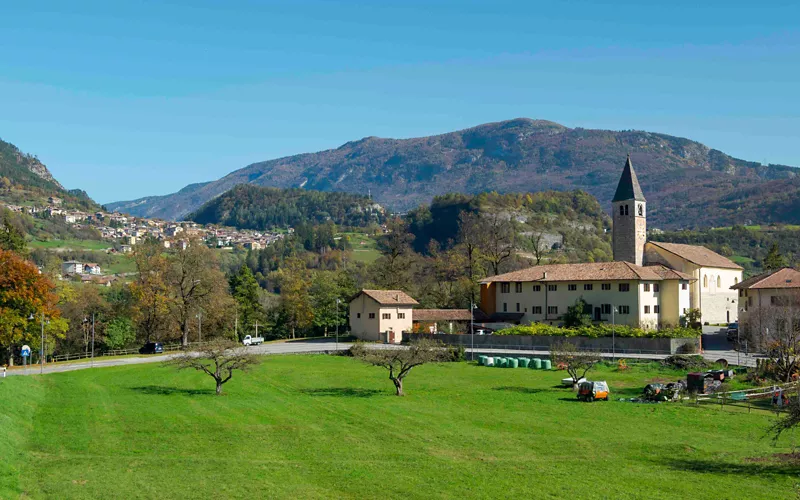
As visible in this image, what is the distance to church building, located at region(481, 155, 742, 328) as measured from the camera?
257ft

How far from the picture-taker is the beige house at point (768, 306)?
58.2m

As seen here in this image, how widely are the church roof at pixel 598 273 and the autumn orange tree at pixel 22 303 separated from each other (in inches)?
1817

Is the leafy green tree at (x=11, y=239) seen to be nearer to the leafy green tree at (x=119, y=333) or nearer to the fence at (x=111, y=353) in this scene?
the fence at (x=111, y=353)

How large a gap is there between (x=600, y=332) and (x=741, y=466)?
4110 centimetres

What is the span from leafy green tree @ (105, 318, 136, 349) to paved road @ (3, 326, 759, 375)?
7.67 metres

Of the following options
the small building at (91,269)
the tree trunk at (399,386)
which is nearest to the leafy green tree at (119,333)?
the tree trunk at (399,386)

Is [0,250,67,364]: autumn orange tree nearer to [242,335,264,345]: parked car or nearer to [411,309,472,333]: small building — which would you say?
[242,335,264,345]: parked car

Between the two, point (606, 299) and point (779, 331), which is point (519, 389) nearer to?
point (779, 331)

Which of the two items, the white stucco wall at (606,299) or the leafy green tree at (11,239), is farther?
the leafy green tree at (11,239)

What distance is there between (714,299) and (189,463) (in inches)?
3098

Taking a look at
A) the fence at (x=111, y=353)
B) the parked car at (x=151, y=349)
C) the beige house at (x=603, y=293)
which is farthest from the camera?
the beige house at (x=603, y=293)

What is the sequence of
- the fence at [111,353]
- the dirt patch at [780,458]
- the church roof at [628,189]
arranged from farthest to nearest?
1. the church roof at [628,189]
2. the fence at [111,353]
3. the dirt patch at [780,458]

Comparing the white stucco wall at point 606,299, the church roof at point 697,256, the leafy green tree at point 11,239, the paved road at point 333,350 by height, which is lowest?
the paved road at point 333,350

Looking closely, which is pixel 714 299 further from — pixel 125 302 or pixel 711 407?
pixel 125 302
